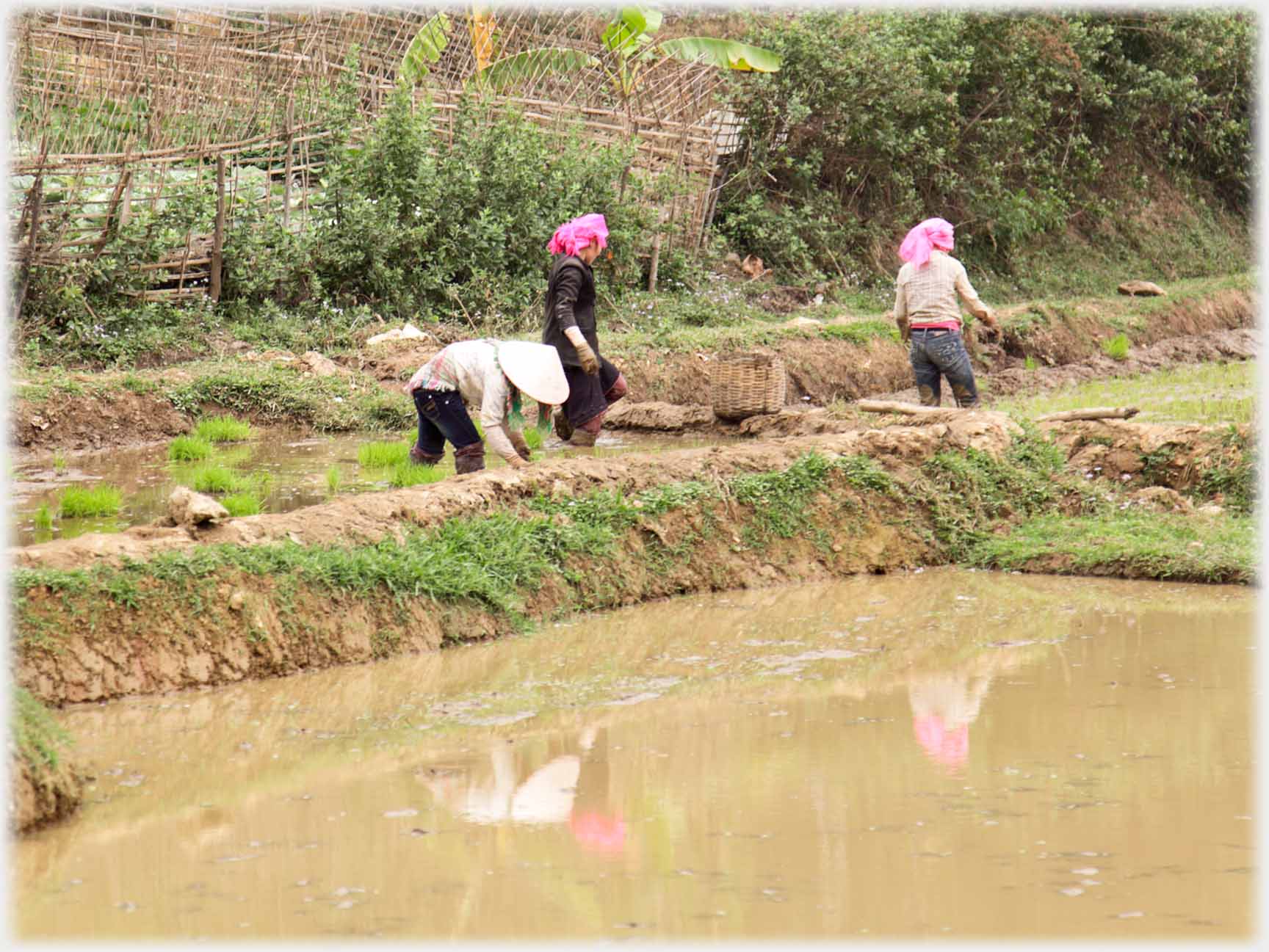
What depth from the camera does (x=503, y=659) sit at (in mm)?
6113

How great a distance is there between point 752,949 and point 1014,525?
5304 millimetres

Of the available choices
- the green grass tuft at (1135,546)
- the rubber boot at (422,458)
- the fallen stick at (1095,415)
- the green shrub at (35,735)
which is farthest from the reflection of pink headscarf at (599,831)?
the fallen stick at (1095,415)

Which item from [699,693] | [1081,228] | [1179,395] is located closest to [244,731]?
[699,693]

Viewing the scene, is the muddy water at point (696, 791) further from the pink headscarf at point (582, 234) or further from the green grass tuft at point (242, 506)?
the pink headscarf at point (582, 234)

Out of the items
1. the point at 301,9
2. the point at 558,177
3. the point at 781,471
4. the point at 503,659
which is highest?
the point at 301,9

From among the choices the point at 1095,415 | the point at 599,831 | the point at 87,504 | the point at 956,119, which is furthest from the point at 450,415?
the point at 956,119

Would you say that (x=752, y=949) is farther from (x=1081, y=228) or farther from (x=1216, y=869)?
(x=1081, y=228)

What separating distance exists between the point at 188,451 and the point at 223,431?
79cm

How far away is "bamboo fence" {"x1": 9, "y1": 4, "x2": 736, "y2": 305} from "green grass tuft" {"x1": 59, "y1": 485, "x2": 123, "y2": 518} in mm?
4879

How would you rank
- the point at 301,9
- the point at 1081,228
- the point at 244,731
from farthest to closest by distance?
A: 1. the point at 1081,228
2. the point at 301,9
3. the point at 244,731

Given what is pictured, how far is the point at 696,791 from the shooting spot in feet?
14.9

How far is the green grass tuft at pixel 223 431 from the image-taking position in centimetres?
1025

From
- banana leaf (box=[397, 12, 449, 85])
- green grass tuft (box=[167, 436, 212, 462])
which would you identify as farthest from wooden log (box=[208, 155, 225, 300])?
green grass tuft (box=[167, 436, 212, 462])

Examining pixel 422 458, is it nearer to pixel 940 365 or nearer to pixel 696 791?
pixel 940 365
